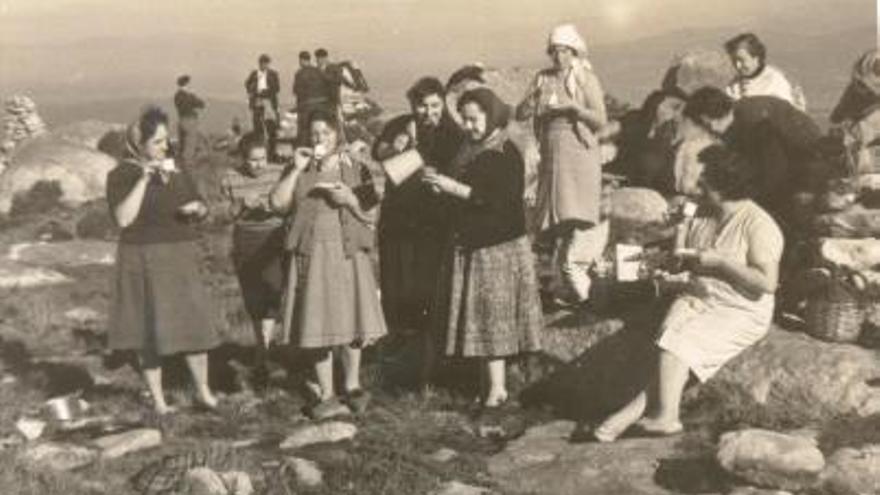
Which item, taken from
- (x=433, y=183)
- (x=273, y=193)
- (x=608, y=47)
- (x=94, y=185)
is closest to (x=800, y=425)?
(x=433, y=183)

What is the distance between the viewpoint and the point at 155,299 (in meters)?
6.84

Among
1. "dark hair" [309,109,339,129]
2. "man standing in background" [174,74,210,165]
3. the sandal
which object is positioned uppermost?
"man standing in background" [174,74,210,165]

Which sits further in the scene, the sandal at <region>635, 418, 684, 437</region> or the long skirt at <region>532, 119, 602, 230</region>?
the long skirt at <region>532, 119, 602, 230</region>

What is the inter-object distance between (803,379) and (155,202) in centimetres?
388

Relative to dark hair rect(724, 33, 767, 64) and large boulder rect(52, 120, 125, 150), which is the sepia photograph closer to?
dark hair rect(724, 33, 767, 64)

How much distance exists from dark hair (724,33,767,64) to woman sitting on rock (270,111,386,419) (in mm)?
2389

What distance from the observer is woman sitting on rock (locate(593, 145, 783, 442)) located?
592 cm

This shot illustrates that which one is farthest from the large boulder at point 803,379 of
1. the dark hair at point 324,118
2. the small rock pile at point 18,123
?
the small rock pile at point 18,123

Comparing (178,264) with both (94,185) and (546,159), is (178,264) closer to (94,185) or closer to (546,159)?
(546,159)

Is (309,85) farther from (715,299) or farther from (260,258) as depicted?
(715,299)

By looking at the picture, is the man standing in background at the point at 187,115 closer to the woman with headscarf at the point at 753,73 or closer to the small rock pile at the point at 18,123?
the small rock pile at the point at 18,123

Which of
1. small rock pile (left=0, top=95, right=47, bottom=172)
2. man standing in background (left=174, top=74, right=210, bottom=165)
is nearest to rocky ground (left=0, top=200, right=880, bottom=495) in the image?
man standing in background (left=174, top=74, right=210, bottom=165)

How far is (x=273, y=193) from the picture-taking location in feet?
22.2

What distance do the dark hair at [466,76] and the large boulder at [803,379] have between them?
Answer: 2368 millimetres
